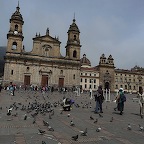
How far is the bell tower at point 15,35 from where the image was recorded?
148 ft

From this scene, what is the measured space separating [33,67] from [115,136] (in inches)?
1619

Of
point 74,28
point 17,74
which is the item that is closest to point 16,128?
point 17,74

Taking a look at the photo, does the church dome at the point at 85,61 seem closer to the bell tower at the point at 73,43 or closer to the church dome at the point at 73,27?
the church dome at the point at 73,27

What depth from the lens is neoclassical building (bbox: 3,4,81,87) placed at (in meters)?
44.6

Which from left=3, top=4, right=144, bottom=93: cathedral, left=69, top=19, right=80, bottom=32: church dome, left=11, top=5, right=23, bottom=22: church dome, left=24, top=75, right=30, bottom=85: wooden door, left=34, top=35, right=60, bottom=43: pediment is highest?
left=11, top=5, right=23, bottom=22: church dome

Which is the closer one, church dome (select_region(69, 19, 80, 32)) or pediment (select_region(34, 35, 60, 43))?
pediment (select_region(34, 35, 60, 43))

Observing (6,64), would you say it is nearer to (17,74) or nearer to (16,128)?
(17,74)

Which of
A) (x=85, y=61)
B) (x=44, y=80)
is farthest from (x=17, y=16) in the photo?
(x=85, y=61)

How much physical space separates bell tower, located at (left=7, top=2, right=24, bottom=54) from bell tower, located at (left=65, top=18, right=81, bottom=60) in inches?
440

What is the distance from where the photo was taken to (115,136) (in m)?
6.34

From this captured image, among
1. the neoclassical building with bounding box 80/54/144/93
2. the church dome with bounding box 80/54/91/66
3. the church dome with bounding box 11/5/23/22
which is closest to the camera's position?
the church dome with bounding box 11/5/23/22

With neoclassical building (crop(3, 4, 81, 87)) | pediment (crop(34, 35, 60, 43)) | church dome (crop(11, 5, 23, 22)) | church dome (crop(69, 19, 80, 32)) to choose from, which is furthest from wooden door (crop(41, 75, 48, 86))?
church dome (crop(11, 5, 23, 22))

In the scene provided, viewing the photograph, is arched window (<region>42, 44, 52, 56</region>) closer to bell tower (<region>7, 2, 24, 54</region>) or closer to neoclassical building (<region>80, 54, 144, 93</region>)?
bell tower (<region>7, 2, 24, 54</region>)

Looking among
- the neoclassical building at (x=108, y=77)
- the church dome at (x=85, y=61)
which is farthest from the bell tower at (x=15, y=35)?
the church dome at (x=85, y=61)
